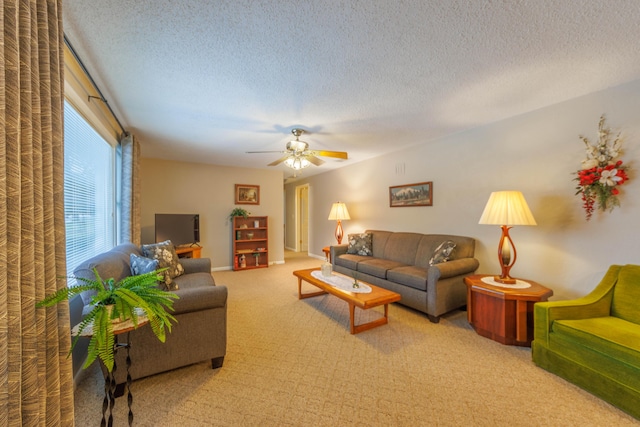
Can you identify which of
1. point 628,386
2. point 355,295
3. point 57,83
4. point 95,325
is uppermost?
point 57,83

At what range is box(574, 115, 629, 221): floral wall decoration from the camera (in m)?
2.22

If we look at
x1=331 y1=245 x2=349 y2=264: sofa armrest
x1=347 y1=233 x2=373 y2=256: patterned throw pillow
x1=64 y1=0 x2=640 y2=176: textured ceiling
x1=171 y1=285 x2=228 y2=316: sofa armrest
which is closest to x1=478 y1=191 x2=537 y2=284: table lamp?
x1=64 y1=0 x2=640 y2=176: textured ceiling

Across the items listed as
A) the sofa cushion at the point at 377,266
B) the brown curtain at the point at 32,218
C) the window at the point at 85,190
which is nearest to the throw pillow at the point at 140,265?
the window at the point at 85,190

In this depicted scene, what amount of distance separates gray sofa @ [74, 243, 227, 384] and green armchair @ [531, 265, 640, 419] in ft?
8.34

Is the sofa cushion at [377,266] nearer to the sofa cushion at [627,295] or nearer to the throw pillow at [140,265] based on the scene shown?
the sofa cushion at [627,295]

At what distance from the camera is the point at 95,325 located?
105 cm

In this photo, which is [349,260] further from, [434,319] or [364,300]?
[364,300]

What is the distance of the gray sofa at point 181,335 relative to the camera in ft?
5.67

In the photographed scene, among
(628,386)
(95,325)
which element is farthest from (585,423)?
(95,325)

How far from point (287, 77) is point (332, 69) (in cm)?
39

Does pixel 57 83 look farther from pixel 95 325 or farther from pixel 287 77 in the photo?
pixel 287 77

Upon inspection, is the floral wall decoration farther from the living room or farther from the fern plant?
the fern plant

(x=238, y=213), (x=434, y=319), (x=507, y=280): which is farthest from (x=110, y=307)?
(x=238, y=213)

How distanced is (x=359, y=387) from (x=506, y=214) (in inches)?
81.1
